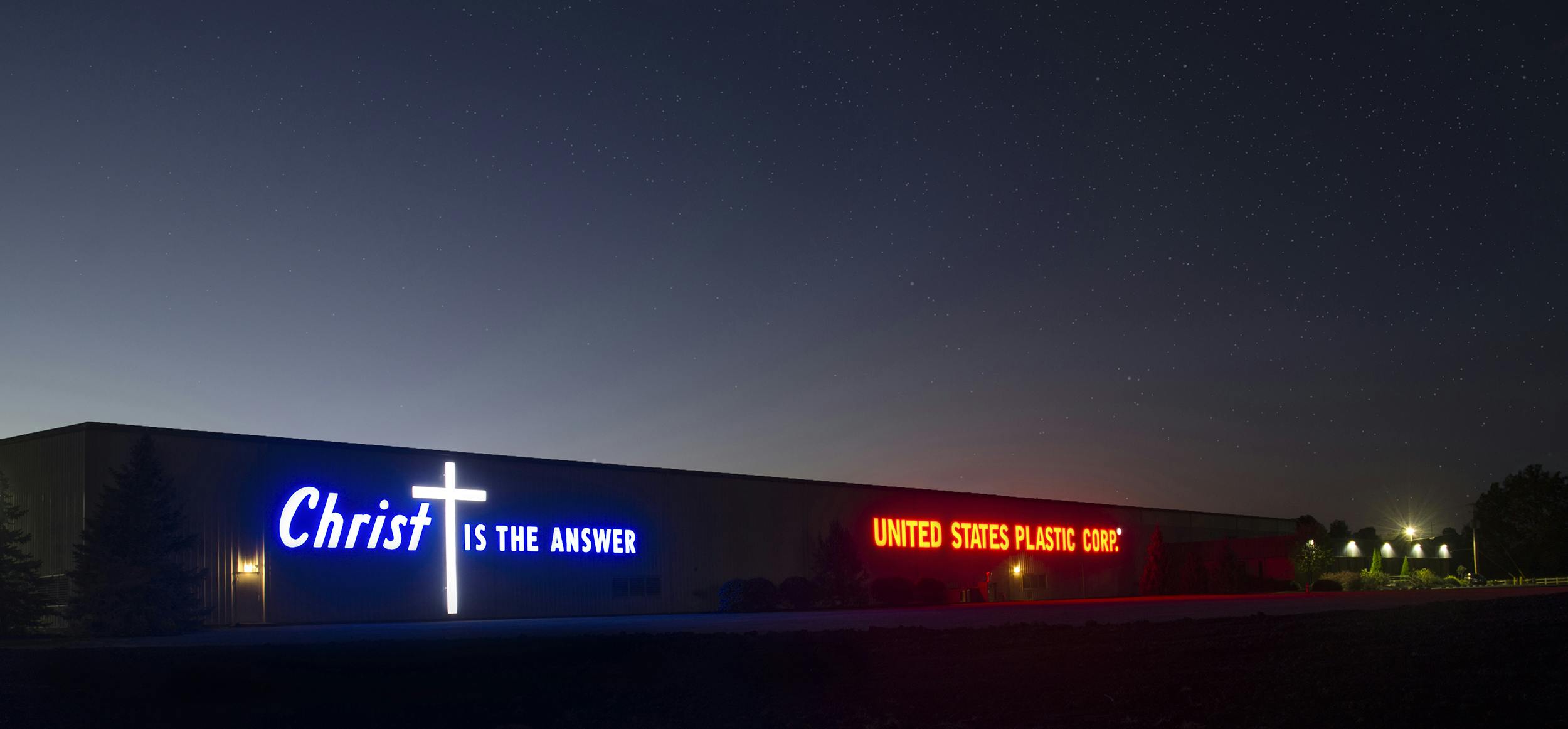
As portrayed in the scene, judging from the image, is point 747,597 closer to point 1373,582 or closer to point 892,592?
point 892,592

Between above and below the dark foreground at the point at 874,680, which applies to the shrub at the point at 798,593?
below

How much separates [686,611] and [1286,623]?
25305 mm

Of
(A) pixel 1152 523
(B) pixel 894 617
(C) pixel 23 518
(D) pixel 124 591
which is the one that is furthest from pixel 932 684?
(A) pixel 1152 523

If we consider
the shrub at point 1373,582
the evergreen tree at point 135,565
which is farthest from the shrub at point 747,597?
the shrub at point 1373,582

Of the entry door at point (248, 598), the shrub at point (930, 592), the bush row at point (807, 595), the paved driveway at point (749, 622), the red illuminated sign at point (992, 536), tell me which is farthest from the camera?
the red illuminated sign at point (992, 536)

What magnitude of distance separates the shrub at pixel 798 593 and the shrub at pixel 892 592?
11.8ft

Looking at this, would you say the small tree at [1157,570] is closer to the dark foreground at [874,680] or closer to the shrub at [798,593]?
the shrub at [798,593]

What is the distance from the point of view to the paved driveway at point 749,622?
25.4 meters

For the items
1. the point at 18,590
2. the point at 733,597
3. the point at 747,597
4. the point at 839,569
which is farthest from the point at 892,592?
the point at 18,590

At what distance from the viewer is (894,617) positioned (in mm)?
33188

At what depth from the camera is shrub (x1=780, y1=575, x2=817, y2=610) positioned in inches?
1770

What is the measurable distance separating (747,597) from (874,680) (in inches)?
1130

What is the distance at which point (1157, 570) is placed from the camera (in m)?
59.6

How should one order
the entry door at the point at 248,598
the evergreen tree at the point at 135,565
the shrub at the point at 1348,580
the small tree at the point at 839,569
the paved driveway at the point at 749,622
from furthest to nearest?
the shrub at the point at 1348,580 < the small tree at the point at 839,569 < the entry door at the point at 248,598 < the evergreen tree at the point at 135,565 < the paved driveway at the point at 749,622
